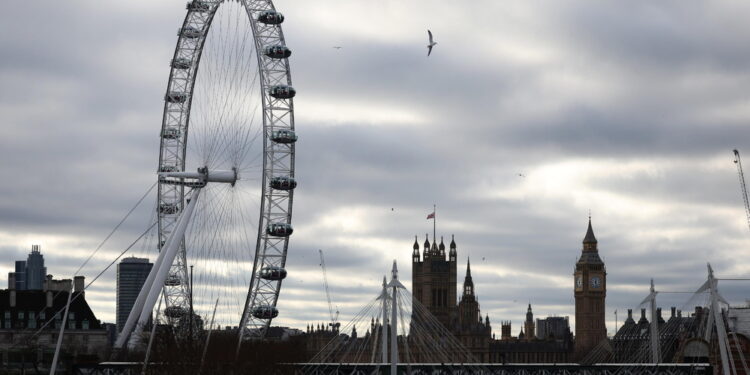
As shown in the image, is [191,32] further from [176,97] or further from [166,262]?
[166,262]

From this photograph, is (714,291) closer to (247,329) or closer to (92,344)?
(247,329)

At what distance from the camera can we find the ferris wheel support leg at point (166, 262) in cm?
8838

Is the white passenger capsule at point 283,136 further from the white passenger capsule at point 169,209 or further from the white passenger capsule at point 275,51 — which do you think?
the white passenger capsule at point 169,209

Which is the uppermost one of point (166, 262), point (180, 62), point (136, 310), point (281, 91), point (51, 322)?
point (180, 62)

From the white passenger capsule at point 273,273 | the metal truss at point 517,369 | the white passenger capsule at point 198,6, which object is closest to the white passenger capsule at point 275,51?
the white passenger capsule at point 198,6

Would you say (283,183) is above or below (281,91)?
below

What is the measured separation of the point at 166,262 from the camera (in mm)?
90938

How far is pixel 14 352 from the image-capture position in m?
128

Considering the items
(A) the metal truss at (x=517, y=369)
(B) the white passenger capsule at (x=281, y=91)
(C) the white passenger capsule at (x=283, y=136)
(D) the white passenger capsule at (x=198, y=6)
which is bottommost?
(A) the metal truss at (x=517, y=369)

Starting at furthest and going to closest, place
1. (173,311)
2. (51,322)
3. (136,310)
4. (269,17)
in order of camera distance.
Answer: (51,322) → (173,311) → (269,17) → (136,310)

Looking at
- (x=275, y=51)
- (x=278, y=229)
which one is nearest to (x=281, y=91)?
(x=275, y=51)

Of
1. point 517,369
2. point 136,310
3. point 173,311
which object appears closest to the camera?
point 136,310

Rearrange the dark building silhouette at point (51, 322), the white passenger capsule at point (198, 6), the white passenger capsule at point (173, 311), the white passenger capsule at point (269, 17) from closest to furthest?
the white passenger capsule at point (269, 17)
the white passenger capsule at point (198, 6)
the white passenger capsule at point (173, 311)
the dark building silhouette at point (51, 322)

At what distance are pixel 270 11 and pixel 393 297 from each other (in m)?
24.4
